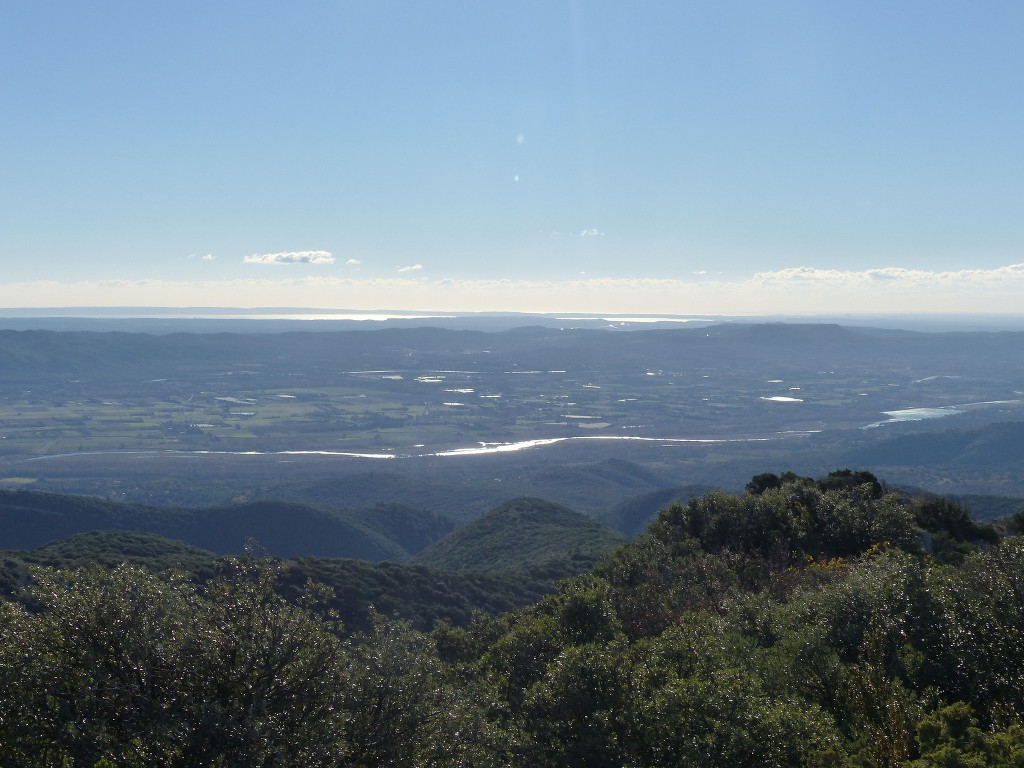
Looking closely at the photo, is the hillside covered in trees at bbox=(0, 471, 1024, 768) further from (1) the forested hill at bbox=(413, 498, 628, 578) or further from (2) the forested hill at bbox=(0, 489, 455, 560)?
(2) the forested hill at bbox=(0, 489, 455, 560)

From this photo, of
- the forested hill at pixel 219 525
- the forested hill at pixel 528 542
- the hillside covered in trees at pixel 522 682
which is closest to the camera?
the hillside covered in trees at pixel 522 682

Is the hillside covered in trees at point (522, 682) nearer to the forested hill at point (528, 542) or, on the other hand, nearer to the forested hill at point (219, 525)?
the forested hill at point (528, 542)

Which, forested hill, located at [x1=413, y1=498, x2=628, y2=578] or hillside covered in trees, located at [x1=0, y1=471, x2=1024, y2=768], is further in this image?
forested hill, located at [x1=413, y1=498, x2=628, y2=578]

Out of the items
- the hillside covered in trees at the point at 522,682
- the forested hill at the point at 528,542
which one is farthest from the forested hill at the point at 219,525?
the hillside covered in trees at the point at 522,682

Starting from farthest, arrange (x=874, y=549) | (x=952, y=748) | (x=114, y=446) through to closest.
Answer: (x=114, y=446) < (x=874, y=549) < (x=952, y=748)

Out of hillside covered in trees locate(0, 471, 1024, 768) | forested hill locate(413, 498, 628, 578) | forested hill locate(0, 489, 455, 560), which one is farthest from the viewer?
forested hill locate(0, 489, 455, 560)

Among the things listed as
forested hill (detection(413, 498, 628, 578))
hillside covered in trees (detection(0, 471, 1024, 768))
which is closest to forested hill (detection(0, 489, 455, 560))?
forested hill (detection(413, 498, 628, 578))

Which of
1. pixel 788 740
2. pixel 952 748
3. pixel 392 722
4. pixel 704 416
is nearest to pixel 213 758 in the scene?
pixel 392 722

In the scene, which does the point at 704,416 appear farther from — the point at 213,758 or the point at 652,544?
the point at 213,758

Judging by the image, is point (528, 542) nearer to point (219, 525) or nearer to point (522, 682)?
point (219, 525)
